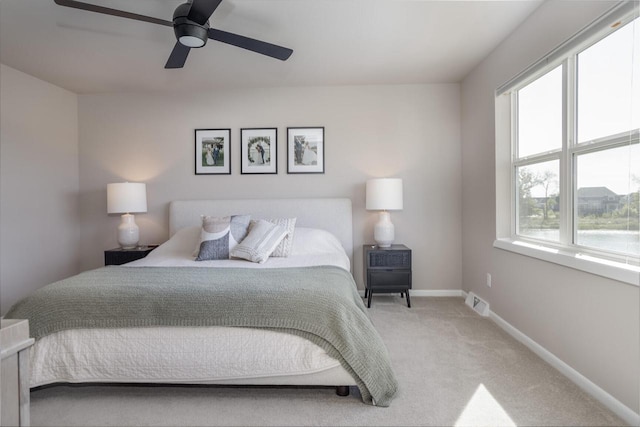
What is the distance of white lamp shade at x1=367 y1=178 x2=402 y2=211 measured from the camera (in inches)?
137

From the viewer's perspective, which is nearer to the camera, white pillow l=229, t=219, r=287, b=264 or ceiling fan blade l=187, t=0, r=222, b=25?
ceiling fan blade l=187, t=0, r=222, b=25

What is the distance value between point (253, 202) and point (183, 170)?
3.29 feet

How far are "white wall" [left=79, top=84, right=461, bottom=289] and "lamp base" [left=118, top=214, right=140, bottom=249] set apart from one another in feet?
0.79

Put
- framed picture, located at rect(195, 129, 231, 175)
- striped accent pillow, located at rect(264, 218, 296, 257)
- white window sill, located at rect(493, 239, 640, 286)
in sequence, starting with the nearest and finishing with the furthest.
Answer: white window sill, located at rect(493, 239, 640, 286) → striped accent pillow, located at rect(264, 218, 296, 257) → framed picture, located at rect(195, 129, 231, 175)

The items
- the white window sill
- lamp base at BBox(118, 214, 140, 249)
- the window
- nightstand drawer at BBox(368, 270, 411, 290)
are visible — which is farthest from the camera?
lamp base at BBox(118, 214, 140, 249)

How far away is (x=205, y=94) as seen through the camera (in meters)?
3.95

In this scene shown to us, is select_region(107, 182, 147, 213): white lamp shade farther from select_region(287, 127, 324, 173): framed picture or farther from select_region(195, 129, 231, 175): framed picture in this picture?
select_region(287, 127, 324, 173): framed picture

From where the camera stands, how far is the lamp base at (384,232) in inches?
140

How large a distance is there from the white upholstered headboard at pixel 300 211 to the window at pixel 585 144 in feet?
5.70

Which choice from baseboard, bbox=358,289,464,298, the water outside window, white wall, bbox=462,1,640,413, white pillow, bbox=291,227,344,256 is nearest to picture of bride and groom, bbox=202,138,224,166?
white pillow, bbox=291,227,344,256

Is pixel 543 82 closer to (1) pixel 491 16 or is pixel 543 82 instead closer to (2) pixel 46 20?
(1) pixel 491 16

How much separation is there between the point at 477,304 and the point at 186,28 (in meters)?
3.45

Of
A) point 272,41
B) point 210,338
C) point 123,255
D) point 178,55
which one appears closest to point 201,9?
point 178,55

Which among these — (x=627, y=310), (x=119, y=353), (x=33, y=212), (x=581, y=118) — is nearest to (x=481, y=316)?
(x=627, y=310)
